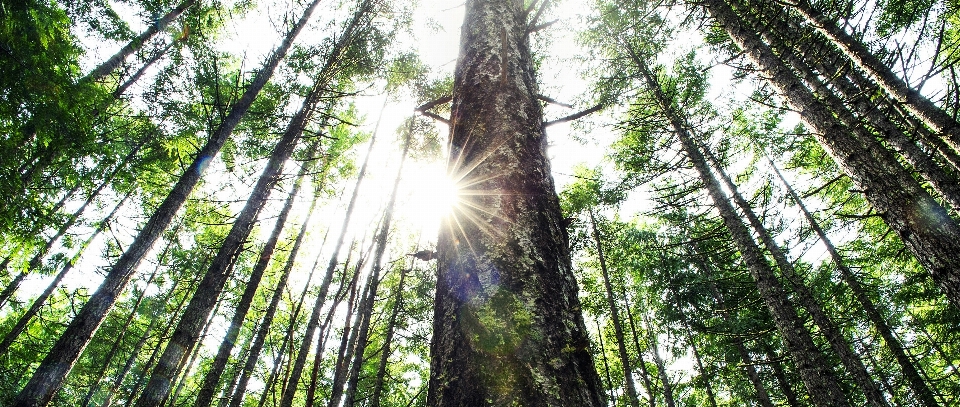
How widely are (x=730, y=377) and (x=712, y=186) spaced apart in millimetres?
8477

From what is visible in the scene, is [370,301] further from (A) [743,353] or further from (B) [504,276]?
(A) [743,353]

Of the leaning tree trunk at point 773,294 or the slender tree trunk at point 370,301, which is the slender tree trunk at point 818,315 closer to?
the leaning tree trunk at point 773,294

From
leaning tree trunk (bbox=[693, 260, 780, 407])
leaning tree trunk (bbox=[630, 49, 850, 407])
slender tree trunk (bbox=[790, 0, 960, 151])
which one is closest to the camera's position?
slender tree trunk (bbox=[790, 0, 960, 151])

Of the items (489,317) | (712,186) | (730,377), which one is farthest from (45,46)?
(730,377)

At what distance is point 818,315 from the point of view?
7.84 m

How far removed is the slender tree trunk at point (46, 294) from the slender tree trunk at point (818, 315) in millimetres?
13123

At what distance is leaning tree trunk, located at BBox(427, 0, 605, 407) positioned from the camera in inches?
39.1

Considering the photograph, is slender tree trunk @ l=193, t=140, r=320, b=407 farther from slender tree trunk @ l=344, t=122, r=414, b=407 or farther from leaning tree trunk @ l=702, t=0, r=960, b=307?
leaning tree trunk @ l=702, t=0, r=960, b=307

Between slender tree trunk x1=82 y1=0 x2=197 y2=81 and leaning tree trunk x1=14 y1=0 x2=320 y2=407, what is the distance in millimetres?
5528

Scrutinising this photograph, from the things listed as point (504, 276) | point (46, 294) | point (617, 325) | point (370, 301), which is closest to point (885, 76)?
point (617, 325)

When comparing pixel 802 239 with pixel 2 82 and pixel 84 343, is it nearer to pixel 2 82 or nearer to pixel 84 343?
pixel 2 82

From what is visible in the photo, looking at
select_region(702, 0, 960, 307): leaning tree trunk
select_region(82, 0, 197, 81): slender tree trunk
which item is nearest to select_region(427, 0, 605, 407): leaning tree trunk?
select_region(702, 0, 960, 307): leaning tree trunk

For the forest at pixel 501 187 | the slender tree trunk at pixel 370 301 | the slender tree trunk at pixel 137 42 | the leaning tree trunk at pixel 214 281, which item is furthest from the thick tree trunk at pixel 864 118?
the slender tree trunk at pixel 137 42

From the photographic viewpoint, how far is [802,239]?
6.02m
